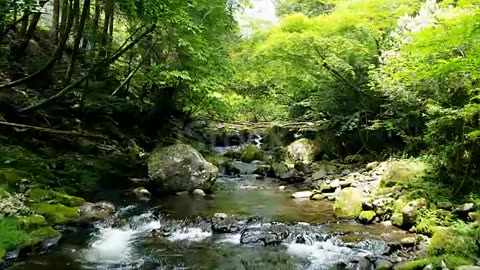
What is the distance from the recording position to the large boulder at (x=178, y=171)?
1205cm

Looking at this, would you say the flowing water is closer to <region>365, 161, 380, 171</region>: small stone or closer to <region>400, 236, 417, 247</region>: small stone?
<region>400, 236, 417, 247</region>: small stone

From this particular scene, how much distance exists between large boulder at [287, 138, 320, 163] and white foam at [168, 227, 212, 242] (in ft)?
28.4

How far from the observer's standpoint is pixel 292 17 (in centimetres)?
1568

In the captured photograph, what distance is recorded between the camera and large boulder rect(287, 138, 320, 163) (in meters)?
17.0

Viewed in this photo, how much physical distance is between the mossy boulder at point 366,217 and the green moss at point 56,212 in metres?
6.07

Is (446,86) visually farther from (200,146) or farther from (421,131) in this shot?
(200,146)

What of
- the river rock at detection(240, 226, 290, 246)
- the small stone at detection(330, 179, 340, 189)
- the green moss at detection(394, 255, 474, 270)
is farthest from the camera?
the small stone at detection(330, 179, 340, 189)

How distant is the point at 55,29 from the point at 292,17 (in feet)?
30.0

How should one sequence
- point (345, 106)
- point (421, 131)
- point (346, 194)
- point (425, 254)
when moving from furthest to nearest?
point (345, 106)
point (421, 131)
point (346, 194)
point (425, 254)

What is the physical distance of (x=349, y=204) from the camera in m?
10.1

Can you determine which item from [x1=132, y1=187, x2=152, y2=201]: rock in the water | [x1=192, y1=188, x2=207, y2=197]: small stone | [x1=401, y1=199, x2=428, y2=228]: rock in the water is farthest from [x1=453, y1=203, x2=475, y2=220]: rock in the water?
[x1=132, y1=187, x2=152, y2=201]: rock in the water

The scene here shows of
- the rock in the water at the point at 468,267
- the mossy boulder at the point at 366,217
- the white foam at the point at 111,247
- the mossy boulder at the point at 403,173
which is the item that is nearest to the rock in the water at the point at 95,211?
the white foam at the point at 111,247

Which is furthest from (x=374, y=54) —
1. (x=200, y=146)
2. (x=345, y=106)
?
(x=200, y=146)

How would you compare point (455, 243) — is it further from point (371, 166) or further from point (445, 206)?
point (371, 166)
